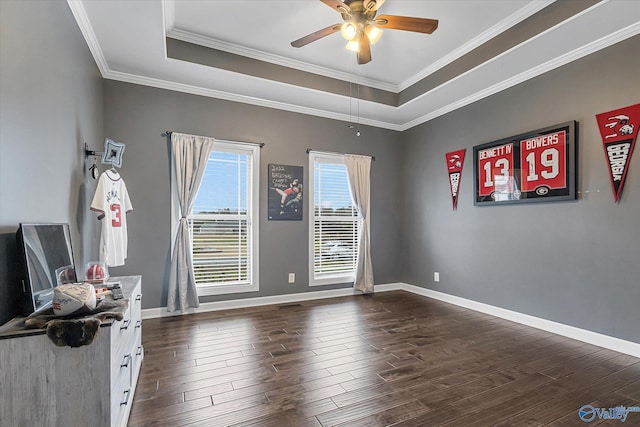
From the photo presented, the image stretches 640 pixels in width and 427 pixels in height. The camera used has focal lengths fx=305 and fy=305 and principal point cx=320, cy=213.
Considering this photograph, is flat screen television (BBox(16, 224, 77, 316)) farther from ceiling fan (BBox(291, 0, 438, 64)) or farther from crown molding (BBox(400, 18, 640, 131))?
crown molding (BBox(400, 18, 640, 131))

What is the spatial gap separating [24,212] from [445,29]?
148 inches

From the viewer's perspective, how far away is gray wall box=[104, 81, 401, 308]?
11.7ft

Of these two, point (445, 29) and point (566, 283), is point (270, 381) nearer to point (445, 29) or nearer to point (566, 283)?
point (566, 283)

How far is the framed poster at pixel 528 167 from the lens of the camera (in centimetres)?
307

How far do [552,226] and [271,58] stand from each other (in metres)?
3.64

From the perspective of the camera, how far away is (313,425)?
5.70 feet

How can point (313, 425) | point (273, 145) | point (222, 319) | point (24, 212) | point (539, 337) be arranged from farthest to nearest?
point (273, 145)
point (222, 319)
point (539, 337)
point (313, 425)
point (24, 212)

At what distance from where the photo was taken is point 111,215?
275 cm

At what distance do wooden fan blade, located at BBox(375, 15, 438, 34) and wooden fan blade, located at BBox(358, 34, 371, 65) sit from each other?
183mm

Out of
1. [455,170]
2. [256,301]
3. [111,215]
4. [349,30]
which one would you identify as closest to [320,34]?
[349,30]

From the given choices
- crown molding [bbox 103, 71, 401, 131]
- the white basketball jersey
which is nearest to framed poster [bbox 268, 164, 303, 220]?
crown molding [bbox 103, 71, 401, 131]

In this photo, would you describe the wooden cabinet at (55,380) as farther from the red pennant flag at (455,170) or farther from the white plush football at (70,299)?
the red pennant flag at (455,170)

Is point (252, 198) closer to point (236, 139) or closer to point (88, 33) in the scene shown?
point (236, 139)

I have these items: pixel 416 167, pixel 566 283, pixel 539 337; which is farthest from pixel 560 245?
pixel 416 167
